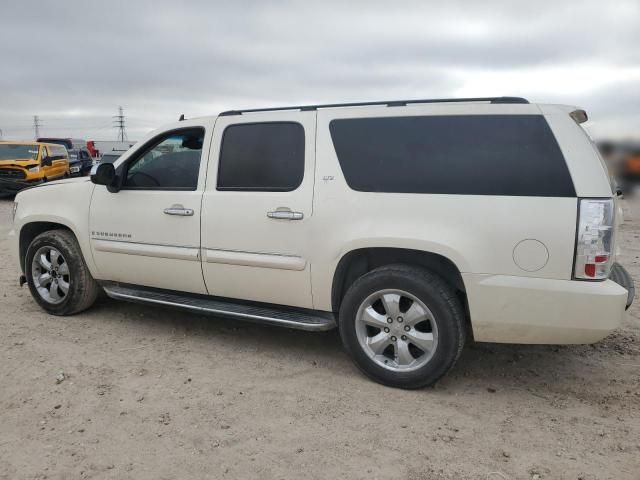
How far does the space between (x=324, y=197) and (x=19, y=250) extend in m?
3.42

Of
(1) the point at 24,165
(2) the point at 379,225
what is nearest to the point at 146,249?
(2) the point at 379,225

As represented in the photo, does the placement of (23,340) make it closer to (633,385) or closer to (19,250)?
(19,250)

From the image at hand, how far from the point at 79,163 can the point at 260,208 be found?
20986 mm

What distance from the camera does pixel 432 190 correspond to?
11.3 ft

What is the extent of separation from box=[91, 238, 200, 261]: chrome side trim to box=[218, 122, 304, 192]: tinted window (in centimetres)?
59

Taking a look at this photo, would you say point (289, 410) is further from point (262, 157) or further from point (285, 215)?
point (262, 157)

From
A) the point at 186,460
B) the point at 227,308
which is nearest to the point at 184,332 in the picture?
the point at 227,308

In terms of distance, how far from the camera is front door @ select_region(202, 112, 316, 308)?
3857mm

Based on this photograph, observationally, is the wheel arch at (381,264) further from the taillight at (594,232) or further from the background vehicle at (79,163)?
the background vehicle at (79,163)

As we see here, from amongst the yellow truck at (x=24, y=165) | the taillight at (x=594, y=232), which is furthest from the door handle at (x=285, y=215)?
the yellow truck at (x=24, y=165)

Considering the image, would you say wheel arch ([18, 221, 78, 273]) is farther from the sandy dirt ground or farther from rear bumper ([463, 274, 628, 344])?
rear bumper ([463, 274, 628, 344])

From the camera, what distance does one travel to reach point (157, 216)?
442cm

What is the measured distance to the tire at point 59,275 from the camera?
4.95 metres

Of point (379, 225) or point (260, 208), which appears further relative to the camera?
point (260, 208)
